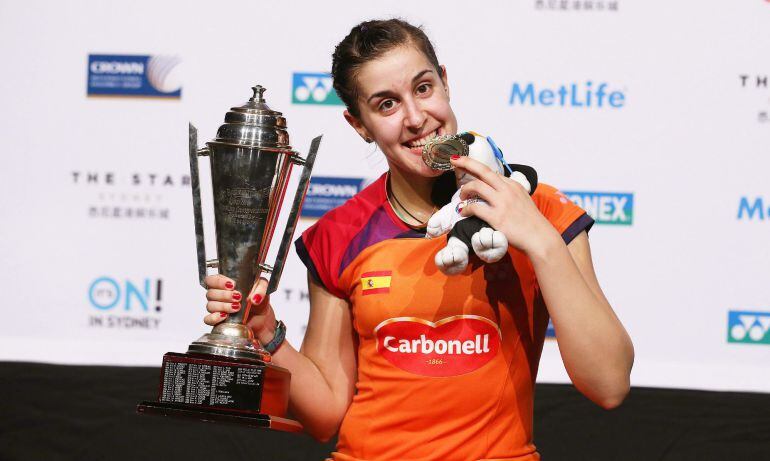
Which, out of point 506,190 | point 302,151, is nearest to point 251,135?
point 506,190

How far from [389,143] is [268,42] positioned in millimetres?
1101

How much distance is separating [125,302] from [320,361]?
1.00 metres

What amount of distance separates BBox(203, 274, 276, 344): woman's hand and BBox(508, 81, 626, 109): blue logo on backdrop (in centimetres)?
108

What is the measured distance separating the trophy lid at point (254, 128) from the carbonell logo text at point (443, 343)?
366mm

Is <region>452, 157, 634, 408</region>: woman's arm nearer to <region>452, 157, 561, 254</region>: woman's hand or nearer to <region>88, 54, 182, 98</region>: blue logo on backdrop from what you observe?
<region>452, 157, 561, 254</region>: woman's hand

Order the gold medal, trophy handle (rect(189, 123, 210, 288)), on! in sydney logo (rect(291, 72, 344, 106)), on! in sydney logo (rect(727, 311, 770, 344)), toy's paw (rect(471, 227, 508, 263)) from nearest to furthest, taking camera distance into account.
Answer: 1. toy's paw (rect(471, 227, 508, 263))
2. the gold medal
3. trophy handle (rect(189, 123, 210, 288))
4. on! in sydney logo (rect(727, 311, 770, 344))
5. on! in sydney logo (rect(291, 72, 344, 106))

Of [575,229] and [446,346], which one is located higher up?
[575,229]

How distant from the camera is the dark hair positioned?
5.27 ft

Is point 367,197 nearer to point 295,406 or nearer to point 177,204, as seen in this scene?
point 295,406

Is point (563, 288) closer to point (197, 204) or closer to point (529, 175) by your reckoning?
point (529, 175)

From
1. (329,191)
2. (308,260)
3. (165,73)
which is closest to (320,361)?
(308,260)

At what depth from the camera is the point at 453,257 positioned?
135 centimetres

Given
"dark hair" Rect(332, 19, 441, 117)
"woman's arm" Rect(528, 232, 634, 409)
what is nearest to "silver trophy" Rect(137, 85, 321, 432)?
"dark hair" Rect(332, 19, 441, 117)

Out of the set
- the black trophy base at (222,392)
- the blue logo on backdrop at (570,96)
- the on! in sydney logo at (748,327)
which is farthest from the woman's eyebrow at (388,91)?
the on! in sydney logo at (748,327)
